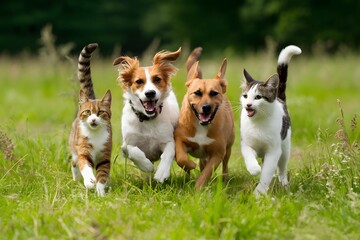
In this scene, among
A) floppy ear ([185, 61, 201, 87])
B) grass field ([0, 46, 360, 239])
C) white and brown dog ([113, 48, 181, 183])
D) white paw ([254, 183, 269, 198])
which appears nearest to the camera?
grass field ([0, 46, 360, 239])

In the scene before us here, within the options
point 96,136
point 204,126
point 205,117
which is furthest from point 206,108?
point 96,136

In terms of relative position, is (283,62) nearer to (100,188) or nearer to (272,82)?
(272,82)

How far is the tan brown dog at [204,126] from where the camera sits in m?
5.18

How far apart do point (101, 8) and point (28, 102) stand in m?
23.0

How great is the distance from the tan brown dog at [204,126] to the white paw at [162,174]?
0.16 meters

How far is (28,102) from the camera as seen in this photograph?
1303 cm

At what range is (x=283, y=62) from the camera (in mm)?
5793

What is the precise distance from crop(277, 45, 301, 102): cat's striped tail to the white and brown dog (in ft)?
3.31

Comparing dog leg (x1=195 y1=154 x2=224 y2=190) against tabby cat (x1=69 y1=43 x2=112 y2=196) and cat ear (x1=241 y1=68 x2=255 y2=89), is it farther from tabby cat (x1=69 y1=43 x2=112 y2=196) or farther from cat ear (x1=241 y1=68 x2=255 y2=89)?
tabby cat (x1=69 y1=43 x2=112 y2=196)

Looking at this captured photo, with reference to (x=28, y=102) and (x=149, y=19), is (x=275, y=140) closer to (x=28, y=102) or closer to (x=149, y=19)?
(x=28, y=102)

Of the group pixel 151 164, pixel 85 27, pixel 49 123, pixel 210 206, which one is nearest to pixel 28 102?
pixel 49 123

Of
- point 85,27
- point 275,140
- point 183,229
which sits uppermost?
point 85,27

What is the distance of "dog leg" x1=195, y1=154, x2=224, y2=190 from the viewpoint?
17.0ft

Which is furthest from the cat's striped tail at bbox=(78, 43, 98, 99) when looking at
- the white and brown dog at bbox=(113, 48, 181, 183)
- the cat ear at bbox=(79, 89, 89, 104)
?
the white and brown dog at bbox=(113, 48, 181, 183)
